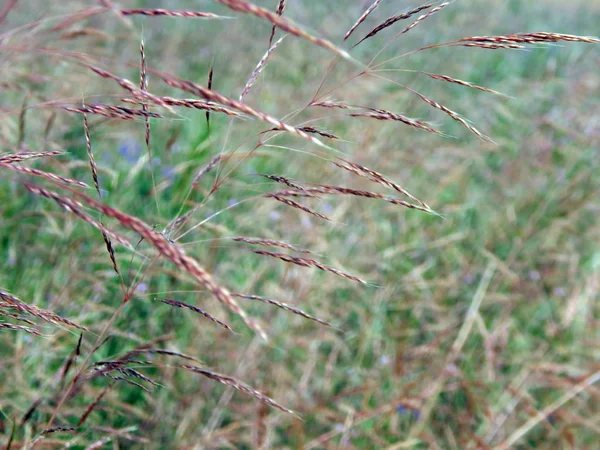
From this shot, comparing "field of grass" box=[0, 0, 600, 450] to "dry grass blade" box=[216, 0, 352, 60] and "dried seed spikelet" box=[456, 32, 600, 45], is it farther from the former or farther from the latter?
"dry grass blade" box=[216, 0, 352, 60]

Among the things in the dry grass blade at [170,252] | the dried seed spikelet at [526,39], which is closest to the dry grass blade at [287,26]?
the dry grass blade at [170,252]

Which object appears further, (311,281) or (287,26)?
(311,281)

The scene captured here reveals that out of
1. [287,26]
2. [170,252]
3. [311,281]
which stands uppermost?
[287,26]

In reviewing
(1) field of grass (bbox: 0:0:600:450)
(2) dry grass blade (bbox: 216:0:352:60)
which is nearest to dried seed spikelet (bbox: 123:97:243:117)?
(1) field of grass (bbox: 0:0:600:450)

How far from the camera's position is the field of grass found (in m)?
1.86

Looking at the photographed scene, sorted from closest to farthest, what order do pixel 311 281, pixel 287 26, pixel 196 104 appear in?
1. pixel 287 26
2. pixel 196 104
3. pixel 311 281

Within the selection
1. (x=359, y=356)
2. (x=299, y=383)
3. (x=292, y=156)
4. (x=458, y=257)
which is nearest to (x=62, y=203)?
(x=299, y=383)

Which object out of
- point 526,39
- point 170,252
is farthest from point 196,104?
point 526,39

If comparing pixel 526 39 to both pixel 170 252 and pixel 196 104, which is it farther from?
pixel 170 252

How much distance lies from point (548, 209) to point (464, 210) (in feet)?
1.29

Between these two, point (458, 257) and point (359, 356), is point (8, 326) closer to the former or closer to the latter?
point (359, 356)

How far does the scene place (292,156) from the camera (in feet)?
12.0

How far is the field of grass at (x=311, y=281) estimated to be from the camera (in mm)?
1855

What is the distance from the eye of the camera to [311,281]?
263 centimetres
